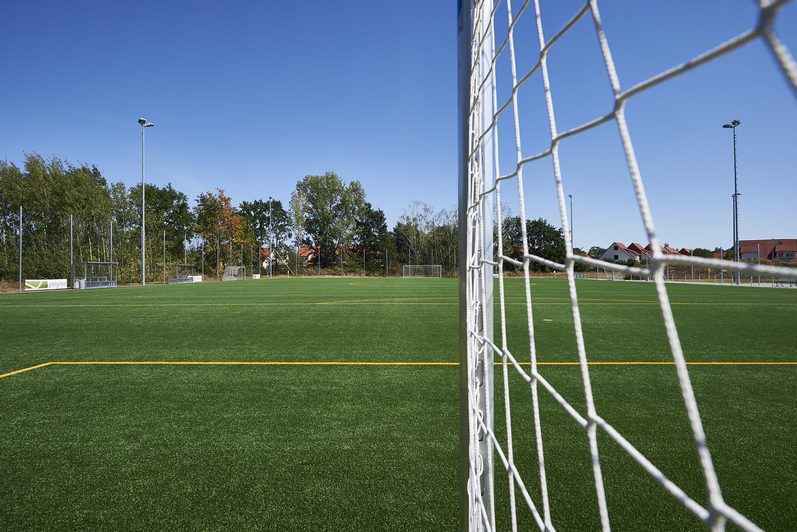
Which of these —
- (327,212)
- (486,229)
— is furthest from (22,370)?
(327,212)

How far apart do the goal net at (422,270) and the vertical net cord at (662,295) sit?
35464 mm

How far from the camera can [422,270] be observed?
37.2m

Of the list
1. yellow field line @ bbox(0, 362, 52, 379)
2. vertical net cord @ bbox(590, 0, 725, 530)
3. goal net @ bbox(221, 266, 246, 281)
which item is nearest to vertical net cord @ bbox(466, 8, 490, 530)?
vertical net cord @ bbox(590, 0, 725, 530)

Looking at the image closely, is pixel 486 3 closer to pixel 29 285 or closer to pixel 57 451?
pixel 57 451

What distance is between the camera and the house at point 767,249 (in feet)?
61.5

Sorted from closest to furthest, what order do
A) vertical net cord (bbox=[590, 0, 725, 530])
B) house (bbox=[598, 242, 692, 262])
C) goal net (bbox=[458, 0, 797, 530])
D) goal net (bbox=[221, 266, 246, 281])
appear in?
vertical net cord (bbox=[590, 0, 725, 530])
house (bbox=[598, 242, 692, 262])
goal net (bbox=[458, 0, 797, 530])
goal net (bbox=[221, 266, 246, 281])

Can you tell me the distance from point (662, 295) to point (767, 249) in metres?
25.9

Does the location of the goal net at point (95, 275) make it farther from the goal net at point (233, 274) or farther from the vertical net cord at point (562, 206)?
the vertical net cord at point (562, 206)

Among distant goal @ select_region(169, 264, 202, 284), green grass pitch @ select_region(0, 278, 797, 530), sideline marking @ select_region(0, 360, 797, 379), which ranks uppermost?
distant goal @ select_region(169, 264, 202, 284)

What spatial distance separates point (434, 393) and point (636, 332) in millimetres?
3491

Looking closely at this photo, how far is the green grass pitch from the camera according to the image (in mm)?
1635

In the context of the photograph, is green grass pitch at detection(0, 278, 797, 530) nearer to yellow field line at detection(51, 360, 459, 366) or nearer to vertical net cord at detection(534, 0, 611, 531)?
yellow field line at detection(51, 360, 459, 366)

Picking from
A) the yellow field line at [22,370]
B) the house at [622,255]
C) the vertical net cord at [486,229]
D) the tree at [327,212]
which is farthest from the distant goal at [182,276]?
the vertical net cord at [486,229]

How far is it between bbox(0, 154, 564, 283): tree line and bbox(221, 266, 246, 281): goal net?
84 centimetres
